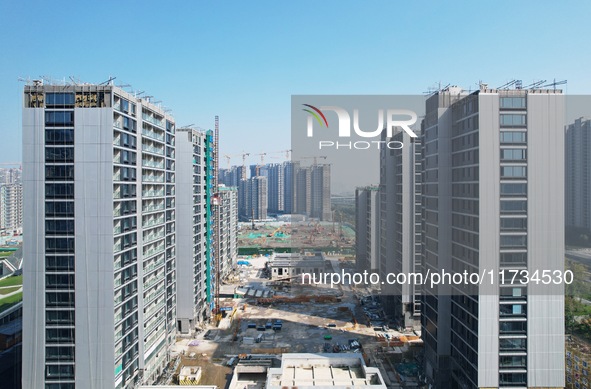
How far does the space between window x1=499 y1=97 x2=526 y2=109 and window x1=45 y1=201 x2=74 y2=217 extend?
29.0 feet

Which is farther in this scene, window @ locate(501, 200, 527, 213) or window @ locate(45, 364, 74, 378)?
window @ locate(501, 200, 527, 213)

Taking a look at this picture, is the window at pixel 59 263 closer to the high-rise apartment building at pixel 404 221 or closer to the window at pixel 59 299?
the window at pixel 59 299

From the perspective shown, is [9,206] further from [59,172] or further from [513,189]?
[513,189]

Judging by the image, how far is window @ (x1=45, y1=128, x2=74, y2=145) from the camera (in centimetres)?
816

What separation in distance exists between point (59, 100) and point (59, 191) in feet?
5.83

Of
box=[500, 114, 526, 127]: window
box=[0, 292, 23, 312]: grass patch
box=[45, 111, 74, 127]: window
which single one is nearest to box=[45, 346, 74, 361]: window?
box=[45, 111, 74, 127]: window

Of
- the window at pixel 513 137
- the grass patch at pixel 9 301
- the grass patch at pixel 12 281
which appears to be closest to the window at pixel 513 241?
the window at pixel 513 137

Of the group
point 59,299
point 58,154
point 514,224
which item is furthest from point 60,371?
point 514,224

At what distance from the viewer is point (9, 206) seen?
42.6 metres

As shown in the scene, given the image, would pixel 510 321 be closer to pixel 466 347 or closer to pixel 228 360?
pixel 466 347

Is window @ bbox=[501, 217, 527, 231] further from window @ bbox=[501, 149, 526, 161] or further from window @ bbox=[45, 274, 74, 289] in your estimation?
window @ bbox=[45, 274, 74, 289]

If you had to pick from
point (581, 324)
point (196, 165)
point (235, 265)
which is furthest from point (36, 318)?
point (235, 265)

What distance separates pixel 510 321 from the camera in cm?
863

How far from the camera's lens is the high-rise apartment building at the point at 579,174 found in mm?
15742
